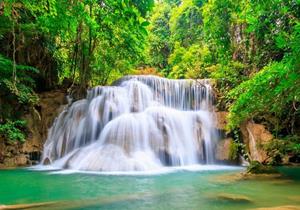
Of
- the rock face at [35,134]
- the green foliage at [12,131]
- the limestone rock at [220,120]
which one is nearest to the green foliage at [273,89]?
the limestone rock at [220,120]

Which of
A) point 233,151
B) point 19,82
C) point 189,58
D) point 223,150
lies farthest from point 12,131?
point 189,58

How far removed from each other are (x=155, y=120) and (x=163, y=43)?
1591 cm

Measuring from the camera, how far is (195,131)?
12.9m

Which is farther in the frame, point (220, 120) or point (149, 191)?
point (220, 120)

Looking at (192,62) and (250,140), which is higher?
(192,62)

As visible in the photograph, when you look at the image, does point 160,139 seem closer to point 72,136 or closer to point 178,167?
point 178,167

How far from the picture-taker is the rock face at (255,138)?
11422mm

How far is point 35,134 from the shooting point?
13406 millimetres

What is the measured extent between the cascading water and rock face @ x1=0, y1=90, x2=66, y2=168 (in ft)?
1.08

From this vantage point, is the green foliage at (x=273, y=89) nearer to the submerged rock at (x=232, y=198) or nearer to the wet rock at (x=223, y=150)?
the submerged rock at (x=232, y=198)

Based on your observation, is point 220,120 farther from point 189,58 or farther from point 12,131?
point 189,58

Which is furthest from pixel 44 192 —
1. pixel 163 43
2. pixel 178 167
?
pixel 163 43

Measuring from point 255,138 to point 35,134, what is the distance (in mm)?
7532

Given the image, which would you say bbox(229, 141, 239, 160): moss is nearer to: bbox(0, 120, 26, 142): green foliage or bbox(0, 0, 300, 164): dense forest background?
bbox(0, 0, 300, 164): dense forest background
